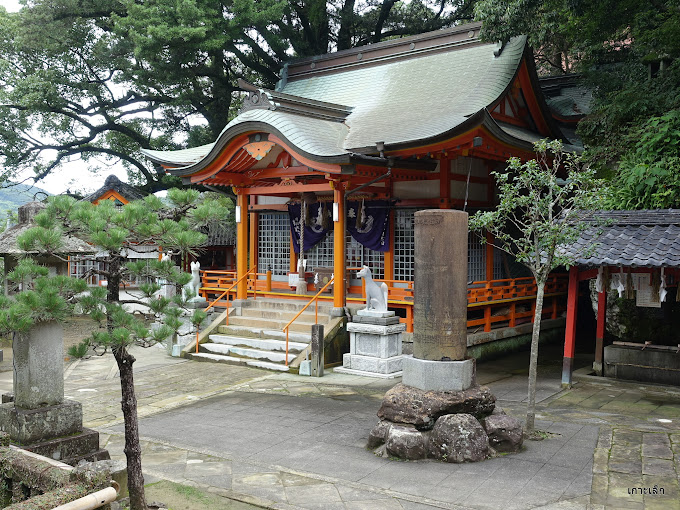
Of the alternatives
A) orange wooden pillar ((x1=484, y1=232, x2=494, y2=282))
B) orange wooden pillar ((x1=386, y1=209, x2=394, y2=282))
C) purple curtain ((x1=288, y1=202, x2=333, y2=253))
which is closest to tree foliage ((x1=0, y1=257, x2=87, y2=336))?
orange wooden pillar ((x1=386, y1=209, x2=394, y2=282))

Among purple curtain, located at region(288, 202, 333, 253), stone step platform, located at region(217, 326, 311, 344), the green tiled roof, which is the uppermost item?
the green tiled roof

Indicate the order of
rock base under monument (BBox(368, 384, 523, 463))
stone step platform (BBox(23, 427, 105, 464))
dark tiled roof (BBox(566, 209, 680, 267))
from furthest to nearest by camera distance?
dark tiled roof (BBox(566, 209, 680, 267)), rock base under monument (BBox(368, 384, 523, 463)), stone step platform (BBox(23, 427, 105, 464))

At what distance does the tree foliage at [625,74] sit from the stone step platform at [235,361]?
26.2ft

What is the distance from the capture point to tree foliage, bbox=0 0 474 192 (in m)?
20.7

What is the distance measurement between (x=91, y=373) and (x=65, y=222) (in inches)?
339

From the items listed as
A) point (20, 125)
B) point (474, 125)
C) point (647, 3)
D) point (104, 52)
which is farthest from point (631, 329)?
point (20, 125)

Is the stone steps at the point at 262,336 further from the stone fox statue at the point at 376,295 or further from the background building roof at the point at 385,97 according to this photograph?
the background building roof at the point at 385,97

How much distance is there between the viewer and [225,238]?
24141mm

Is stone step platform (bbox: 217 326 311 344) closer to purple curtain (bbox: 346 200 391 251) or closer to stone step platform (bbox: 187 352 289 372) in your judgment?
stone step platform (bbox: 187 352 289 372)

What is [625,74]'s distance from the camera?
51.8 feet

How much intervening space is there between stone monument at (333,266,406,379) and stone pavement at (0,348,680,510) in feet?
1.54

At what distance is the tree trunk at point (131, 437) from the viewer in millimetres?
5906

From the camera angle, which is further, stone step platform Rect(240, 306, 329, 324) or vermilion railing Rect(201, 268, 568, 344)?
stone step platform Rect(240, 306, 329, 324)

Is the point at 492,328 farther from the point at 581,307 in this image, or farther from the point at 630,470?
the point at 630,470
